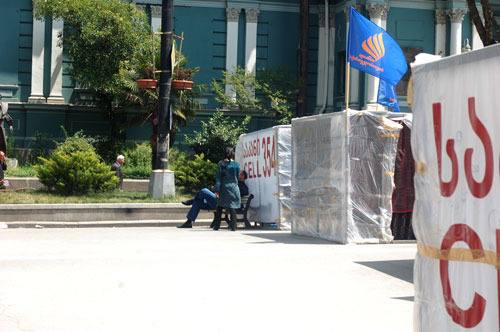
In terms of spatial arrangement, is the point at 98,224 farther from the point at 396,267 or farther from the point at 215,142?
the point at 215,142

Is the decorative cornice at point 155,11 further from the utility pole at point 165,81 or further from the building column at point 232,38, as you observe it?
the utility pole at point 165,81

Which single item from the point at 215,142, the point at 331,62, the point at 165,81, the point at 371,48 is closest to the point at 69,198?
the point at 165,81

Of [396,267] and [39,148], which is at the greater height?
[39,148]

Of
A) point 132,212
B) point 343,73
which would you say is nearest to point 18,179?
point 132,212

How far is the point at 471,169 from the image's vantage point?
4398mm

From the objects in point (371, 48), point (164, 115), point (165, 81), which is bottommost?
point (164, 115)

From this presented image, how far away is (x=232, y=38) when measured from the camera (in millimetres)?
37531

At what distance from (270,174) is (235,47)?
19718 mm

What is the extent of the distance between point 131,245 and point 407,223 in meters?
5.23

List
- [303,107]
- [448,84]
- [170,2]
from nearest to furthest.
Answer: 1. [448,84]
2. [170,2]
3. [303,107]

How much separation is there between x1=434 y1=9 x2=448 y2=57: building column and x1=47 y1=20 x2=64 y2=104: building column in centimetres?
1680

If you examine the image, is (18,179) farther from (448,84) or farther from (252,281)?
(448,84)

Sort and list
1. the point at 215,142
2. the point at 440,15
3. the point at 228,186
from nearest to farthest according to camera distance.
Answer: the point at 228,186, the point at 215,142, the point at 440,15

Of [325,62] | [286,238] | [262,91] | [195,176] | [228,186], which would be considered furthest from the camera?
[325,62]
